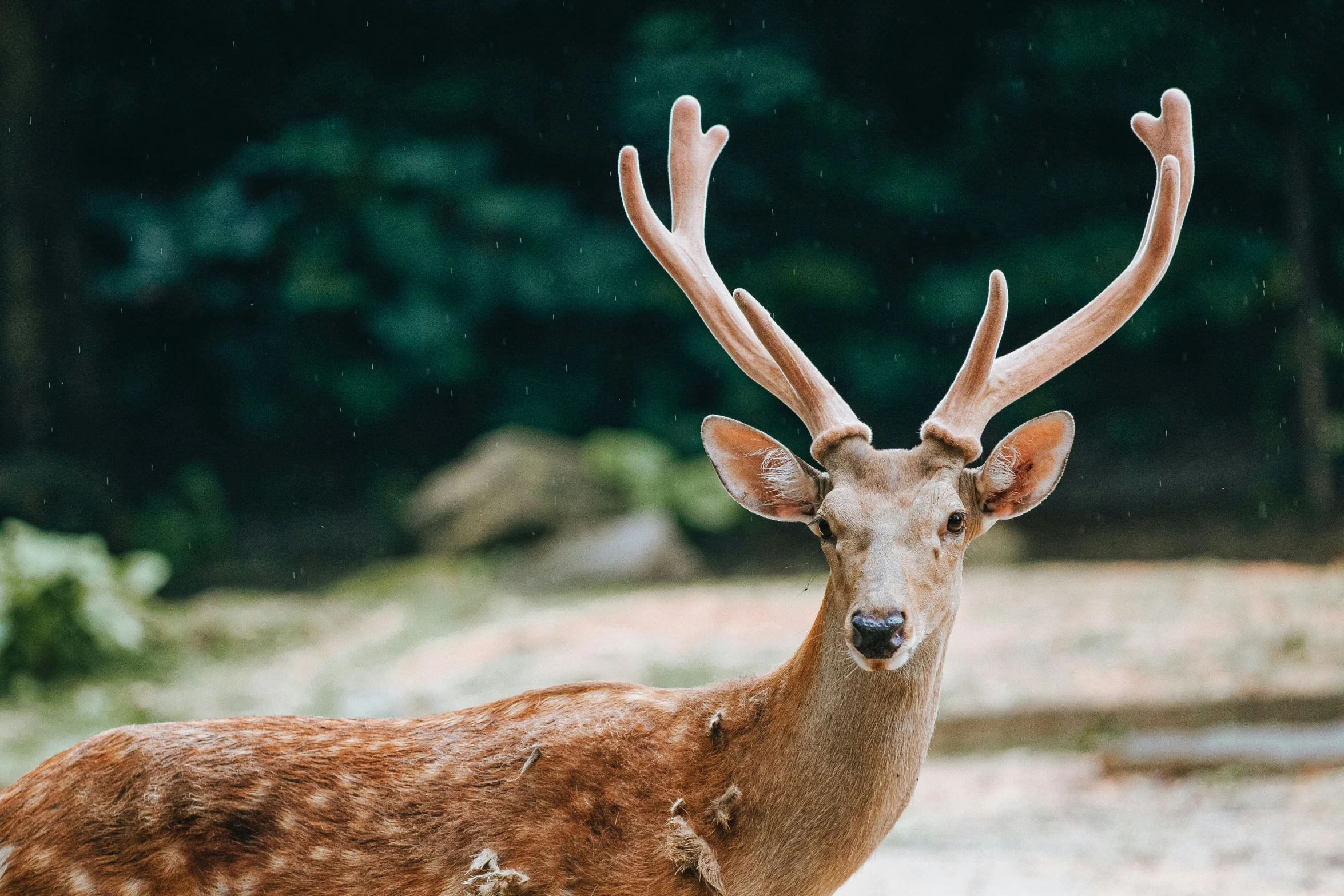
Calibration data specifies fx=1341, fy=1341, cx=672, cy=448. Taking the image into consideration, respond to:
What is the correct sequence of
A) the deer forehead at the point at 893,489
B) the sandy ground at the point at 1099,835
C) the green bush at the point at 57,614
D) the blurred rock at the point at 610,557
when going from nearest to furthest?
1. the deer forehead at the point at 893,489
2. the sandy ground at the point at 1099,835
3. the green bush at the point at 57,614
4. the blurred rock at the point at 610,557

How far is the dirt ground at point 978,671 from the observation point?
13.8ft

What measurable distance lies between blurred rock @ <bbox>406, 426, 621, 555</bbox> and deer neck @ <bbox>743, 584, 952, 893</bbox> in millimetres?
6801

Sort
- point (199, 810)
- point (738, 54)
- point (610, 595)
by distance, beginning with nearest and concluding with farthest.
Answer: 1. point (199, 810)
2. point (610, 595)
3. point (738, 54)

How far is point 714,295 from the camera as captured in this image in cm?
284

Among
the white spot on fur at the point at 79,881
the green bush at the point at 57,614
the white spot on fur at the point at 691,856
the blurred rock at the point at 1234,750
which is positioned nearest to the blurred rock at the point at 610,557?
the green bush at the point at 57,614

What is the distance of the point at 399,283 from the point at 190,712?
4.87m

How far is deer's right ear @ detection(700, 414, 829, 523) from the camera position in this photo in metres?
2.54

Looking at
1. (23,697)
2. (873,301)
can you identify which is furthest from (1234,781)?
(873,301)

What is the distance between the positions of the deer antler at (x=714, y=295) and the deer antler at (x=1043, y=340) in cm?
18

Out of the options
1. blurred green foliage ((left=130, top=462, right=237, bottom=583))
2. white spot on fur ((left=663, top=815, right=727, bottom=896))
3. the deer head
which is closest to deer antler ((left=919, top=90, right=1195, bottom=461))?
A: the deer head

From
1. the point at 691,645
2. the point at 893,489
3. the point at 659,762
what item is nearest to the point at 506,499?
the point at 691,645

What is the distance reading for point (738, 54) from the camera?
10.3 metres

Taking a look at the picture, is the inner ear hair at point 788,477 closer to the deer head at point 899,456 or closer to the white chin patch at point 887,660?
the deer head at point 899,456

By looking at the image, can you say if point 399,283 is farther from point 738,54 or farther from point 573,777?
point 573,777
